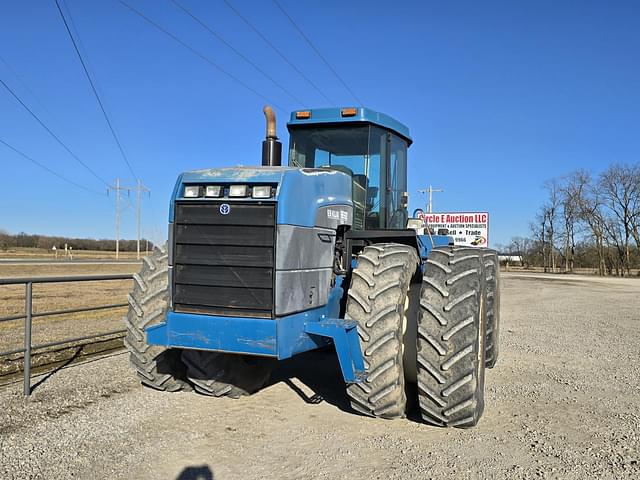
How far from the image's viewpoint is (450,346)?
4438 mm

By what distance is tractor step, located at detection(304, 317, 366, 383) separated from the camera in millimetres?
4405

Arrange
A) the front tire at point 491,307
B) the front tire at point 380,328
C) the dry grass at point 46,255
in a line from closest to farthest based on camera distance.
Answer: the front tire at point 380,328 → the front tire at point 491,307 → the dry grass at point 46,255

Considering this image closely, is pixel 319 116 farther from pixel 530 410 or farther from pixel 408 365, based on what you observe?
pixel 530 410

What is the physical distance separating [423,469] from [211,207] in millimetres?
2700

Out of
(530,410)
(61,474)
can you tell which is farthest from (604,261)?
(61,474)

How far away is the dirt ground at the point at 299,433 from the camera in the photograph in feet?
12.9

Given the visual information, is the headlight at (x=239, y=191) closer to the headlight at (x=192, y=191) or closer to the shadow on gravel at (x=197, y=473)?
the headlight at (x=192, y=191)

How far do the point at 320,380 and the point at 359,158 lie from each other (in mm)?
2792

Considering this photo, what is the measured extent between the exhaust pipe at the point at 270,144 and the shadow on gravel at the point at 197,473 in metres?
3.03

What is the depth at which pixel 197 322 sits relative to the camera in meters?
4.44

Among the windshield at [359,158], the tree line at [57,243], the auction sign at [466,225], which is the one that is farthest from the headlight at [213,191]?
the tree line at [57,243]

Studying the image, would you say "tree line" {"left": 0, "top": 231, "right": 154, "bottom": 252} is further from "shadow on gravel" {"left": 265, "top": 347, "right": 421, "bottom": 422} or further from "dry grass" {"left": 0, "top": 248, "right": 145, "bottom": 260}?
"shadow on gravel" {"left": 265, "top": 347, "right": 421, "bottom": 422}

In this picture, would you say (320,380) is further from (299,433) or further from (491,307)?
(491,307)

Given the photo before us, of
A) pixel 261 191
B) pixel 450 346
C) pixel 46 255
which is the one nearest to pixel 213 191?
pixel 261 191
